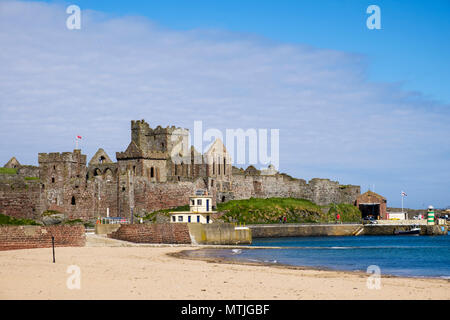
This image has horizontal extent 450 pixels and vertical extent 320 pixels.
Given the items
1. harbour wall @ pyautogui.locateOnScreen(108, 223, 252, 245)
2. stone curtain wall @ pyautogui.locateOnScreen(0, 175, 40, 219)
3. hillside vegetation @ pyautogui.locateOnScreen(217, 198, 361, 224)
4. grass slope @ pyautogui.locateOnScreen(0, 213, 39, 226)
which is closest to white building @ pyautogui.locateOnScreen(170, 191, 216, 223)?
harbour wall @ pyautogui.locateOnScreen(108, 223, 252, 245)

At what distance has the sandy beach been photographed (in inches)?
858

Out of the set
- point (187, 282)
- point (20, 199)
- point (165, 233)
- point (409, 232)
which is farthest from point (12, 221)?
point (409, 232)

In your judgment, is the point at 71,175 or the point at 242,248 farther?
the point at 71,175

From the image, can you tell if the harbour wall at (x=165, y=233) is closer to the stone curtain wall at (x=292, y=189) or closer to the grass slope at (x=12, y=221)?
the grass slope at (x=12, y=221)

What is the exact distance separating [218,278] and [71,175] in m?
46.9

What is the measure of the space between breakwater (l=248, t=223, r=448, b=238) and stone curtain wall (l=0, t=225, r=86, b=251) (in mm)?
28999

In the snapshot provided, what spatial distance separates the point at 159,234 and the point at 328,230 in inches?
1380

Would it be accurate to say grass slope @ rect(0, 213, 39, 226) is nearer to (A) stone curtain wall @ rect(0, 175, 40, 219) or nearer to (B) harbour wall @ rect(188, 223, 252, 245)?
(A) stone curtain wall @ rect(0, 175, 40, 219)

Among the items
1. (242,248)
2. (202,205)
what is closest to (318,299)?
(242,248)

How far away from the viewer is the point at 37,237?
45.8 m

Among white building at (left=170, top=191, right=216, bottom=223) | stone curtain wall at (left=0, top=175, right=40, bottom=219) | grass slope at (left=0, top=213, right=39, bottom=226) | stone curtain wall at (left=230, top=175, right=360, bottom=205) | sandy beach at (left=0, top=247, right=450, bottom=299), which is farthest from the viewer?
stone curtain wall at (left=230, top=175, right=360, bottom=205)
